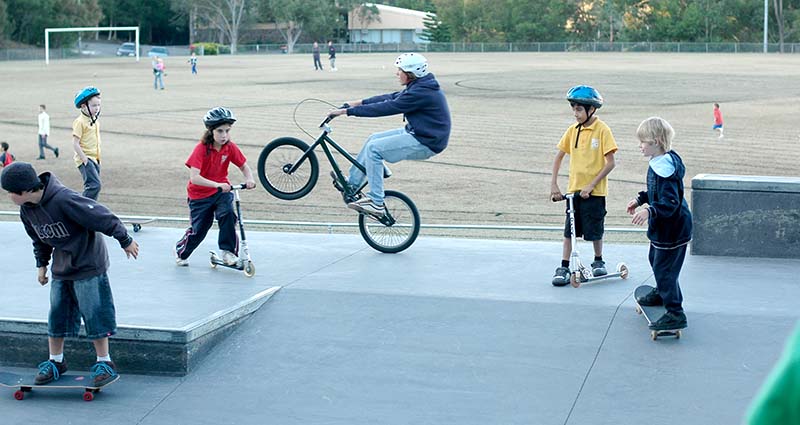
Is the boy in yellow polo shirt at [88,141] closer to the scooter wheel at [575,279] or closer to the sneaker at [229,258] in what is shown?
the sneaker at [229,258]

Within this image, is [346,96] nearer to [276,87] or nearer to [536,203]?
[276,87]

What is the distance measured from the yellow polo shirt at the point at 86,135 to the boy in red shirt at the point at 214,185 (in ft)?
7.98

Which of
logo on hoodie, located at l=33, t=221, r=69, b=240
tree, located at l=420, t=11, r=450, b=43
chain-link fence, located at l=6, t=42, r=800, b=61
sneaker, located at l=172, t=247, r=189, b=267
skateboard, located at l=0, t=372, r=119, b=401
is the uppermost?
tree, located at l=420, t=11, r=450, b=43

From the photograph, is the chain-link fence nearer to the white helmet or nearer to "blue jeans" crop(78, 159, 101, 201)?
"blue jeans" crop(78, 159, 101, 201)

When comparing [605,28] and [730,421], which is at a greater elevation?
[605,28]

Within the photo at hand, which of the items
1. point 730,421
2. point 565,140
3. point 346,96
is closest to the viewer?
point 730,421

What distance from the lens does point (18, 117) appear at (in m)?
37.4

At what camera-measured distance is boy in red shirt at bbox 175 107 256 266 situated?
353 inches

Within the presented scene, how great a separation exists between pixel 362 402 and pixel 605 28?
10944 cm

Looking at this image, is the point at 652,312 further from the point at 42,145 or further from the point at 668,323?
the point at 42,145

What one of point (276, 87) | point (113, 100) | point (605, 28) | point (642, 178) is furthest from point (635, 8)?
point (642, 178)

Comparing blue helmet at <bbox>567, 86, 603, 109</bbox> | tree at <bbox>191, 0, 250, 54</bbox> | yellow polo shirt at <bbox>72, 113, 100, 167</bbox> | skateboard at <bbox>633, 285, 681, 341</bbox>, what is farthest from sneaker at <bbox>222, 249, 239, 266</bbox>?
tree at <bbox>191, 0, 250, 54</bbox>

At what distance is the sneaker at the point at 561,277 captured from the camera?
8602mm

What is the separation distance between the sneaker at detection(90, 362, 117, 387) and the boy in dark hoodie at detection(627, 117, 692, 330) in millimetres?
3682
